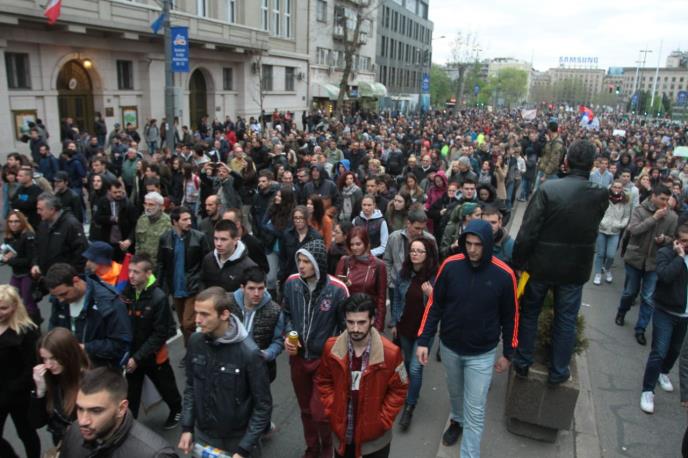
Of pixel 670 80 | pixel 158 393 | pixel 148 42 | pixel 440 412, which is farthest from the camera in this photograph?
pixel 670 80

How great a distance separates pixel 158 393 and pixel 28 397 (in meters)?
1.07

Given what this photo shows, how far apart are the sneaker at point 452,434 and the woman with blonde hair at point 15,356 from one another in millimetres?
3380

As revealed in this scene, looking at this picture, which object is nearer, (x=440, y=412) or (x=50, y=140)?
(x=440, y=412)

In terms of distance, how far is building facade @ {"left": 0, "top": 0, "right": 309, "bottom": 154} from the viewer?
56.4ft

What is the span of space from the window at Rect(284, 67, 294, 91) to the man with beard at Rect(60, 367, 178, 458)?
35.5 m

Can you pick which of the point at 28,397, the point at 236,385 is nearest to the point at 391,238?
the point at 236,385

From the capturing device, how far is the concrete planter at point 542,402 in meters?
4.54

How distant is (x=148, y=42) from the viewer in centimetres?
2228

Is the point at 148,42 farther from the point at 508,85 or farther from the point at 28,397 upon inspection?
the point at 508,85

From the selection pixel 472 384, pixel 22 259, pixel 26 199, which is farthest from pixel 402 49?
pixel 472 384

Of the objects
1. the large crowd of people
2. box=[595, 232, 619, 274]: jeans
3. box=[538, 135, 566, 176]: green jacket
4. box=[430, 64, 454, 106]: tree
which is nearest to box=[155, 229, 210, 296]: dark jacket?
the large crowd of people

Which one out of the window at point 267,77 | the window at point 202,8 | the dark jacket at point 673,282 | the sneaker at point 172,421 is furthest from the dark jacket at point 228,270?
the window at point 267,77

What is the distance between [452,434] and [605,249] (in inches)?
239

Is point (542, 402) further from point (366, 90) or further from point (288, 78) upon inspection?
point (366, 90)
